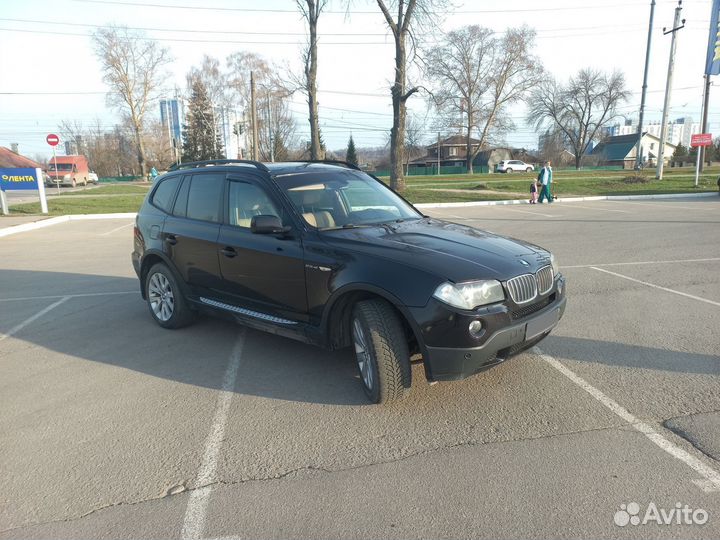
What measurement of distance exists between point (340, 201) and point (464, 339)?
1960 mm

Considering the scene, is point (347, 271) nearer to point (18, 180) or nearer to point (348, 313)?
point (348, 313)

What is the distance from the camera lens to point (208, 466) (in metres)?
3.04

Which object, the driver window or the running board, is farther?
the driver window

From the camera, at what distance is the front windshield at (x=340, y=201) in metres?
4.34

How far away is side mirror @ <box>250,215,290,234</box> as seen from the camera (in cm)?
404

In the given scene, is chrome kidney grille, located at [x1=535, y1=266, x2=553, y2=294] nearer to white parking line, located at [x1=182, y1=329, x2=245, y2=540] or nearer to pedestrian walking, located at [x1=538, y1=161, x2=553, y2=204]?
white parking line, located at [x1=182, y1=329, x2=245, y2=540]

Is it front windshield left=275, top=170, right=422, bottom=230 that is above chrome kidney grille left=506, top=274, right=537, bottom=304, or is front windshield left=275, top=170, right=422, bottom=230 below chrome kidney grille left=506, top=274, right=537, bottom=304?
above

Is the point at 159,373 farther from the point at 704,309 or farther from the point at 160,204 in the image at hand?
the point at 704,309

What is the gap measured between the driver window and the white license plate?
2333 millimetres

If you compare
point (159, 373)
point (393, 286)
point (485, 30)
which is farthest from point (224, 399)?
point (485, 30)

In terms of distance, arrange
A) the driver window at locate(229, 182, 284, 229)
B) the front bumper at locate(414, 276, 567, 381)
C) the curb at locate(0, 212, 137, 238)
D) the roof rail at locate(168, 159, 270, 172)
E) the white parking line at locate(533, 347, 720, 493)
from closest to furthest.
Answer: the white parking line at locate(533, 347, 720, 493) < the front bumper at locate(414, 276, 567, 381) < the driver window at locate(229, 182, 284, 229) < the roof rail at locate(168, 159, 270, 172) < the curb at locate(0, 212, 137, 238)

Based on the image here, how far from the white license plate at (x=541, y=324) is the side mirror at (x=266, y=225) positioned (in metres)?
2.10

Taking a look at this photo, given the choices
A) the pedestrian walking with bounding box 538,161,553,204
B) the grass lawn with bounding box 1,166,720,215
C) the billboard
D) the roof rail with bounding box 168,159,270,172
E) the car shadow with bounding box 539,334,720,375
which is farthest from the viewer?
the grass lawn with bounding box 1,166,720,215

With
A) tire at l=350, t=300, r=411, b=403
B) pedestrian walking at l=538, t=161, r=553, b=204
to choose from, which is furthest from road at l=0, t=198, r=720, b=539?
pedestrian walking at l=538, t=161, r=553, b=204
